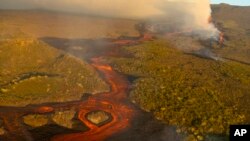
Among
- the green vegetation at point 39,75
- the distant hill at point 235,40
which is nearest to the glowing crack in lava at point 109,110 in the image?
the green vegetation at point 39,75

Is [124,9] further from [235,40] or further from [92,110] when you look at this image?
[92,110]

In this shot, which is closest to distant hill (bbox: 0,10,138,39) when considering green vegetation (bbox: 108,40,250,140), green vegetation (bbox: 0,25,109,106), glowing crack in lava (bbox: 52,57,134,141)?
green vegetation (bbox: 108,40,250,140)

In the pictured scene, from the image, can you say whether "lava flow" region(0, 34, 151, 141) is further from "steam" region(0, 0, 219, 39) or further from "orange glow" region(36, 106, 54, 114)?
"steam" region(0, 0, 219, 39)

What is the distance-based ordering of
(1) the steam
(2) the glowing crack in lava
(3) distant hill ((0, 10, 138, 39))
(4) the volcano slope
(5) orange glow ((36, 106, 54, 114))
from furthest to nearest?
(1) the steam → (3) distant hill ((0, 10, 138, 39)) → (4) the volcano slope → (5) orange glow ((36, 106, 54, 114)) → (2) the glowing crack in lava

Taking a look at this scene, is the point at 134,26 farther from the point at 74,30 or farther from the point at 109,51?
the point at 109,51

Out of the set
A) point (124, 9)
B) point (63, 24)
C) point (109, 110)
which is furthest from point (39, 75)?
point (124, 9)
